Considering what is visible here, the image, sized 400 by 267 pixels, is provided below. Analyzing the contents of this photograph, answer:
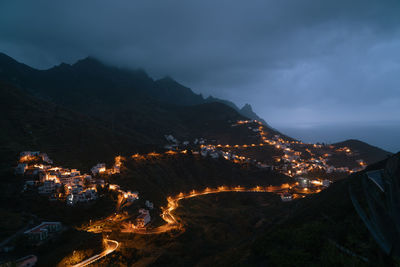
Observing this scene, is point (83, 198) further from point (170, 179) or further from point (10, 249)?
point (170, 179)

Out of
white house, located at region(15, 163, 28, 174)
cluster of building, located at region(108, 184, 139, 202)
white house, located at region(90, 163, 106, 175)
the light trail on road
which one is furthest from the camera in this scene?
white house, located at region(90, 163, 106, 175)

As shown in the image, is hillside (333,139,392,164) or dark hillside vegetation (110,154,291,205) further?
hillside (333,139,392,164)

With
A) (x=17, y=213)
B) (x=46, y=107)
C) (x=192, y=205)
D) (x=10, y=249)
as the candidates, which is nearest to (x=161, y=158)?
(x=192, y=205)

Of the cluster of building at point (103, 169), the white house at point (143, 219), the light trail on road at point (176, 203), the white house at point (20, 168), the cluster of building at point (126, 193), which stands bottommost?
Answer: the light trail on road at point (176, 203)

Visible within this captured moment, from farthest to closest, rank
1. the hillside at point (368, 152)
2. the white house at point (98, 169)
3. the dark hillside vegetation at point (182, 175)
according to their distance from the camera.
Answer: the hillside at point (368, 152) < the white house at point (98, 169) < the dark hillside vegetation at point (182, 175)

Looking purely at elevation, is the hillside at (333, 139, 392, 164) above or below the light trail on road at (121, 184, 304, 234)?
above

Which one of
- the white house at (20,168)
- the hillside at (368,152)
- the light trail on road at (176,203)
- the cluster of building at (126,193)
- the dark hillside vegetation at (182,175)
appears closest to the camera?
the light trail on road at (176,203)

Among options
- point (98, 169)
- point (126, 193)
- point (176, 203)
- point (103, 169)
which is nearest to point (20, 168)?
point (98, 169)

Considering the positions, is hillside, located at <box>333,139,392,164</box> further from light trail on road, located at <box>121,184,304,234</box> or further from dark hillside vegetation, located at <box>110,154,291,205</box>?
light trail on road, located at <box>121,184,304,234</box>

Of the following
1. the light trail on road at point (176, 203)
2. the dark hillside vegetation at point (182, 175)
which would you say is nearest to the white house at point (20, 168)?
the dark hillside vegetation at point (182, 175)

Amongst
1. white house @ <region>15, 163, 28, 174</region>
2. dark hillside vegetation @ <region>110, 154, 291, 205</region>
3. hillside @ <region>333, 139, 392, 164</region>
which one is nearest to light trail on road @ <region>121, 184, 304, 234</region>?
dark hillside vegetation @ <region>110, 154, 291, 205</region>

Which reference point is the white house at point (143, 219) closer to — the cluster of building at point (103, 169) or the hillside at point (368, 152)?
the cluster of building at point (103, 169)
